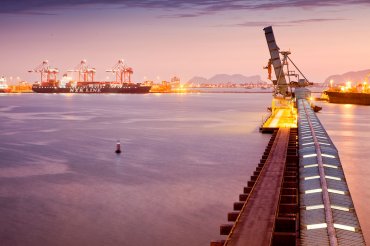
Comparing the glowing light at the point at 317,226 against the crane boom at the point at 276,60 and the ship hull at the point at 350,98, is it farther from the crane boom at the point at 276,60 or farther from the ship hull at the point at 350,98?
the ship hull at the point at 350,98

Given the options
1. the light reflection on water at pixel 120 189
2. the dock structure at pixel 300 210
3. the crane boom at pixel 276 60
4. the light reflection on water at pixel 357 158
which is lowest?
the light reflection on water at pixel 120 189

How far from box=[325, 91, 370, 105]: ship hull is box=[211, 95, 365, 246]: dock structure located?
134m

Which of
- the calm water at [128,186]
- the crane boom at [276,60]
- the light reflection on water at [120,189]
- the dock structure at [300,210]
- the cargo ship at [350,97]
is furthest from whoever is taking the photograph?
the cargo ship at [350,97]

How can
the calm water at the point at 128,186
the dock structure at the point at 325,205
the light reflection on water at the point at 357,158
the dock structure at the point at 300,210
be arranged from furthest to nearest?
the light reflection on water at the point at 357,158 → the calm water at the point at 128,186 → the dock structure at the point at 300,210 → the dock structure at the point at 325,205

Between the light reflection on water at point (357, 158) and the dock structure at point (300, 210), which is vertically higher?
the dock structure at point (300, 210)

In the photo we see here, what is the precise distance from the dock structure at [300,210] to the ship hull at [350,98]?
134495 mm

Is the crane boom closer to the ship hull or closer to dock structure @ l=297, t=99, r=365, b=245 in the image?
dock structure @ l=297, t=99, r=365, b=245

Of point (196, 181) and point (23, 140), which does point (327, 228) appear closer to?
point (196, 181)

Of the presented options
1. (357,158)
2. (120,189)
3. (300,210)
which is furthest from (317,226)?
(357,158)

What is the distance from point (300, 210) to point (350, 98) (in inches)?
5953

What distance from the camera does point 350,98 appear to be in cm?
15612

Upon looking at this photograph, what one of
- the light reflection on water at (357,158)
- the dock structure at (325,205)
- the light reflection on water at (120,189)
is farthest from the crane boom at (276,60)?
the dock structure at (325,205)

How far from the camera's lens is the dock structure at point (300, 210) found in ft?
42.2

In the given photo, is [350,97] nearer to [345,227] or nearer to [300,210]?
[300,210]
